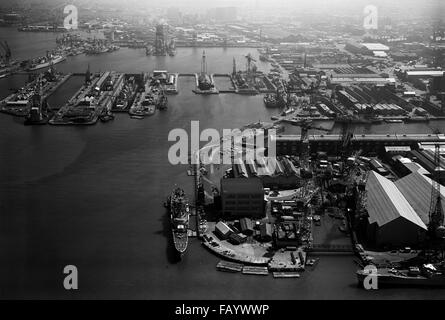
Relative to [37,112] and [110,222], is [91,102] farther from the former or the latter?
[110,222]

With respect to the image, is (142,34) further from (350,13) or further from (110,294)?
(110,294)

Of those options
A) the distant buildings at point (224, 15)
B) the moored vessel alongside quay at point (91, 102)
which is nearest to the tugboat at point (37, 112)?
the moored vessel alongside quay at point (91, 102)

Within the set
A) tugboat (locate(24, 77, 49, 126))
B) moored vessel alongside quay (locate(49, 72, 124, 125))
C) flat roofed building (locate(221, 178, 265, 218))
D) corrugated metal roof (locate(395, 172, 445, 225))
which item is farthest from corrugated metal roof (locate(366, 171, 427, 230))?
tugboat (locate(24, 77, 49, 126))

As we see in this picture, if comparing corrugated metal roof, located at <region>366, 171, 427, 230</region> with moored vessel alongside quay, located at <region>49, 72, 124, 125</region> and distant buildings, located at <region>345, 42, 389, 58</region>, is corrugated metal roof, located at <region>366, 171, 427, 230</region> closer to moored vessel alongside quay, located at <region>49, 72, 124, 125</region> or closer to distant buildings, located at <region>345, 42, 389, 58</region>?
moored vessel alongside quay, located at <region>49, 72, 124, 125</region>

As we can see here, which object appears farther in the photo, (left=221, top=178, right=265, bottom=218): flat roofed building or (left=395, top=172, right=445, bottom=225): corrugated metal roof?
(left=221, top=178, right=265, bottom=218): flat roofed building

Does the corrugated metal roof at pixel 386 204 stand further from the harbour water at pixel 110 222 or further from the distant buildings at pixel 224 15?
the distant buildings at pixel 224 15

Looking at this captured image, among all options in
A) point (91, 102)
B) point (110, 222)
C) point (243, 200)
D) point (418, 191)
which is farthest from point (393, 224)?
point (91, 102)

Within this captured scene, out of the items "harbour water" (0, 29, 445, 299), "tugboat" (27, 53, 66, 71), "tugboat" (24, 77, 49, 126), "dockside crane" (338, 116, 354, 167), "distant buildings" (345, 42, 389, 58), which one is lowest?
"harbour water" (0, 29, 445, 299)
